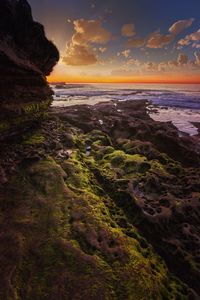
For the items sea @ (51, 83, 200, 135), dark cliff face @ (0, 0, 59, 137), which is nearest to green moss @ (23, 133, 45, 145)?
dark cliff face @ (0, 0, 59, 137)

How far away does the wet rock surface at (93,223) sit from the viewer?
4.34 m

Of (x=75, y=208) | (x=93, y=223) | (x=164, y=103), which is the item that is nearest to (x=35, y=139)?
(x=75, y=208)

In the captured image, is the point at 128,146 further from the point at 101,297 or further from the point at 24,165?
the point at 101,297

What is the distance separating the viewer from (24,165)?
7.00 metres

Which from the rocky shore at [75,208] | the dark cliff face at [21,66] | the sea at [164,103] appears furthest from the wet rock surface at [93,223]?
the sea at [164,103]

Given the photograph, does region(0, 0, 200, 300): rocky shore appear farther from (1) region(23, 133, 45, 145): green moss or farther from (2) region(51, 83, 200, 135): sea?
(2) region(51, 83, 200, 135): sea

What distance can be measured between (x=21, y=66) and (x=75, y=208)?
15.7ft

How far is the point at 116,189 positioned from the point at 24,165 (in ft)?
9.06

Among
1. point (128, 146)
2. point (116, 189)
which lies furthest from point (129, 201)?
point (128, 146)

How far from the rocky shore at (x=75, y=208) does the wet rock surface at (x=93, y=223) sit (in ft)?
0.07

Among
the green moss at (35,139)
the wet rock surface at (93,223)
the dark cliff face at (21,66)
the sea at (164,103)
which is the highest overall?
the dark cliff face at (21,66)

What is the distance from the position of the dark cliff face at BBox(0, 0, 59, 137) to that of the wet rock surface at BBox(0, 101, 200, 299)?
81 centimetres

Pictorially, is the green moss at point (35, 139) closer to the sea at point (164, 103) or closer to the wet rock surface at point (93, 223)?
the wet rock surface at point (93, 223)

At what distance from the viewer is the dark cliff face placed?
7.30 m
